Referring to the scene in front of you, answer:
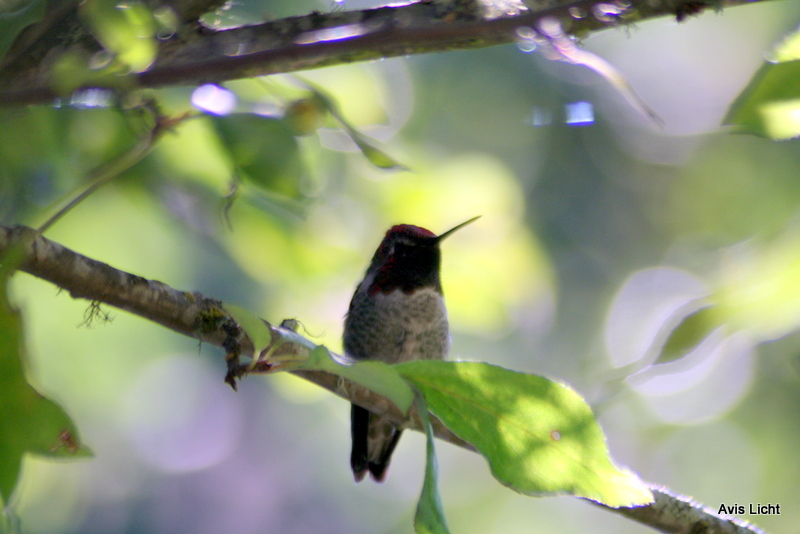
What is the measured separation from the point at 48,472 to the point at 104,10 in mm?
2918

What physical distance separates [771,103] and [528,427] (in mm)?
455

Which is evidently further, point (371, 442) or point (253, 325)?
point (371, 442)

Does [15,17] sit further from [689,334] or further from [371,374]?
[689,334]

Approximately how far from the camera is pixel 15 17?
2.45ft

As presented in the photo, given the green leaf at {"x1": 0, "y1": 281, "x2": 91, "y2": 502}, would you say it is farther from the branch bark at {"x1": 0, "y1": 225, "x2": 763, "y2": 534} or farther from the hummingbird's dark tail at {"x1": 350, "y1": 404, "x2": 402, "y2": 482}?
the hummingbird's dark tail at {"x1": 350, "y1": 404, "x2": 402, "y2": 482}

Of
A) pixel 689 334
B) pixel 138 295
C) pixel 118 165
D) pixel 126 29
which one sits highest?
pixel 126 29

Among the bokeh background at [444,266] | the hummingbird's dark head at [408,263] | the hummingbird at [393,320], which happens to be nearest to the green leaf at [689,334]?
the bokeh background at [444,266]

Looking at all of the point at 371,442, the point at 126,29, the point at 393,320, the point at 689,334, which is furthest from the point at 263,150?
the point at 371,442

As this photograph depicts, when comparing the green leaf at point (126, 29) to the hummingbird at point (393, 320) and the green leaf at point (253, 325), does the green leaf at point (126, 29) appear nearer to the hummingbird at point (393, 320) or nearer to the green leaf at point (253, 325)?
the green leaf at point (253, 325)

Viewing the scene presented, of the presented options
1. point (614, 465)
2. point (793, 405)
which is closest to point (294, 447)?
point (793, 405)

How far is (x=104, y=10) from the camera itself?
728 millimetres

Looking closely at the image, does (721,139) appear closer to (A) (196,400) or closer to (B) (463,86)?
(B) (463,86)

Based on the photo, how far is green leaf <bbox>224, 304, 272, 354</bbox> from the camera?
2.26ft

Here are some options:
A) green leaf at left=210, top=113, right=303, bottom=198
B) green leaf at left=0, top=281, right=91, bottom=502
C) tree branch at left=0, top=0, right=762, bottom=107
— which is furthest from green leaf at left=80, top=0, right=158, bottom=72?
green leaf at left=0, top=281, right=91, bottom=502
